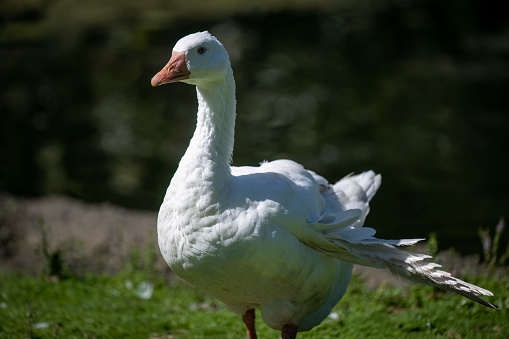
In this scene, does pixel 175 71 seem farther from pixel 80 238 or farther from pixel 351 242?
pixel 80 238

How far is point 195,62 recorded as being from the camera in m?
3.97

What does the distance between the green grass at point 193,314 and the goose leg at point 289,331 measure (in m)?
0.89

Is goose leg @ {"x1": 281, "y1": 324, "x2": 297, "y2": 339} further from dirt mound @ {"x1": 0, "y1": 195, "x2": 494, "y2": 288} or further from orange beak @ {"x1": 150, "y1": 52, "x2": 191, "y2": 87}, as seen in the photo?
dirt mound @ {"x1": 0, "y1": 195, "x2": 494, "y2": 288}

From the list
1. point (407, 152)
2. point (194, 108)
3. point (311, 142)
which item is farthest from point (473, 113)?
point (194, 108)

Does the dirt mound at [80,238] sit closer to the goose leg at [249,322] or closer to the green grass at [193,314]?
the green grass at [193,314]

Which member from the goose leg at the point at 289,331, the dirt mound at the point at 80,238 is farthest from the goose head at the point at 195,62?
the dirt mound at the point at 80,238

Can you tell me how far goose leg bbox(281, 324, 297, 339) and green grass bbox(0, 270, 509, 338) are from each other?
89 cm

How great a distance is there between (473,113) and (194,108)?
547cm

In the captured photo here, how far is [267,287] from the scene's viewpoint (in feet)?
13.2

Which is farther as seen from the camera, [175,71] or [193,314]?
[193,314]

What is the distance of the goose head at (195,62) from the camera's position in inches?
156

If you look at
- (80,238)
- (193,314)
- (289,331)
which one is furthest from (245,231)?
(80,238)

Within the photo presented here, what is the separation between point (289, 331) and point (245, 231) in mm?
908

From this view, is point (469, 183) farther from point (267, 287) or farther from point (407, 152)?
point (267, 287)
